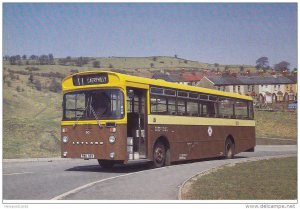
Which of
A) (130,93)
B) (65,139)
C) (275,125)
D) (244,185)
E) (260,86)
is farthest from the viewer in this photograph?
(260,86)

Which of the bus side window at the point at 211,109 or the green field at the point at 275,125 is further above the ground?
the bus side window at the point at 211,109

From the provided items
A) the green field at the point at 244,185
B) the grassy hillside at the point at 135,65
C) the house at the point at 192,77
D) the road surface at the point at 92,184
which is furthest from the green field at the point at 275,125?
the house at the point at 192,77

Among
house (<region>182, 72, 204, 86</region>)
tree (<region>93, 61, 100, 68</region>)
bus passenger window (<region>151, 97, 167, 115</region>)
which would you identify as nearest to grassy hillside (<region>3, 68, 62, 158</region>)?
bus passenger window (<region>151, 97, 167, 115</region>)

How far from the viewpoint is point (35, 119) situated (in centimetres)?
3612

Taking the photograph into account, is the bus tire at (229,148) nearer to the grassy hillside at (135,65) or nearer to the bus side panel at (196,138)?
the bus side panel at (196,138)

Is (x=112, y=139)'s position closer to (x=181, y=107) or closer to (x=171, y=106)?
(x=171, y=106)

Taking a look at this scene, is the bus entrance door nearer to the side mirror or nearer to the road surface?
the side mirror

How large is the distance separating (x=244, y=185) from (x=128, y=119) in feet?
17.9

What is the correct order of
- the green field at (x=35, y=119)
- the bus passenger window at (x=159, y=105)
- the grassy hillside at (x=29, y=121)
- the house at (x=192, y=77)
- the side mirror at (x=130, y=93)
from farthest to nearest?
the house at (x=192, y=77), the green field at (x=35, y=119), the grassy hillside at (x=29, y=121), the bus passenger window at (x=159, y=105), the side mirror at (x=130, y=93)

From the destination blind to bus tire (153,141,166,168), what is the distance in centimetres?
310

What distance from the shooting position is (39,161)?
22.8m

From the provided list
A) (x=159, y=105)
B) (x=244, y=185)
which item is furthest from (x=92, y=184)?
(x=159, y=105)

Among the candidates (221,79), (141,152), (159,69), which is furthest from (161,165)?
(159,69)

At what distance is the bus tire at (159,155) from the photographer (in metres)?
17.8
